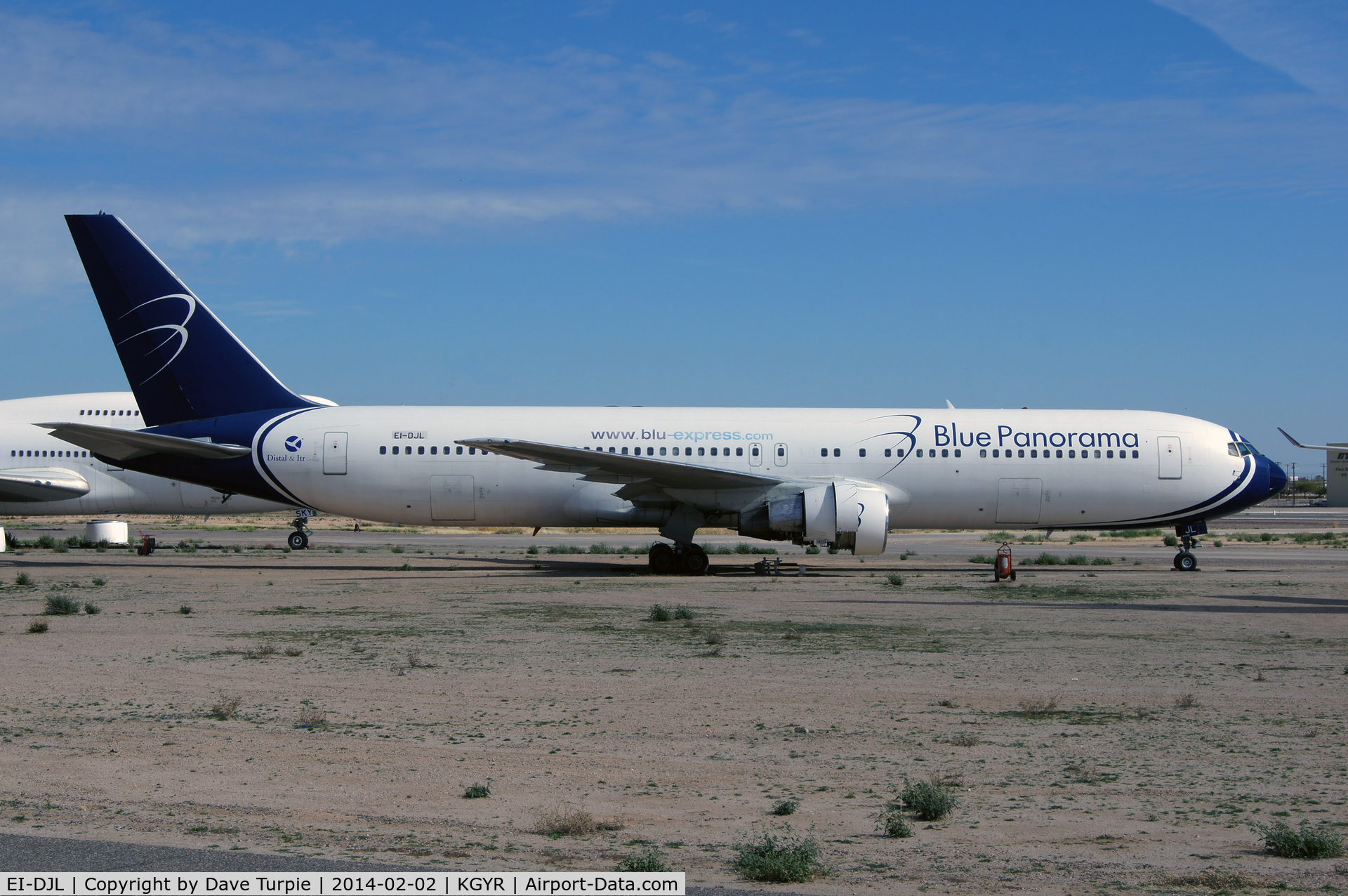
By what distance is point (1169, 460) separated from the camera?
24.5 meters

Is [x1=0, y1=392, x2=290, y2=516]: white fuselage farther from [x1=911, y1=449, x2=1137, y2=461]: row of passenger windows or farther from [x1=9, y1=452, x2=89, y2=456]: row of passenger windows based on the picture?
[x1=911, y1=449, x2=1137, y2=461]: row of passenger windows

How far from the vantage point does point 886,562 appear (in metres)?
28.2

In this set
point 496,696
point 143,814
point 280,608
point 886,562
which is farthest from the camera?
point 886,562

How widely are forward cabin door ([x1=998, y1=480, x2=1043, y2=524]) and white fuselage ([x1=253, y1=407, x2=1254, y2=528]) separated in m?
0.02

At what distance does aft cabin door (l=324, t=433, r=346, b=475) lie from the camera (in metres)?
24.0

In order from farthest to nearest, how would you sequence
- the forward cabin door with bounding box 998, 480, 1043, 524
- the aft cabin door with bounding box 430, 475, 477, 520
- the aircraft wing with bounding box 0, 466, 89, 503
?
the aircraft wing with bounding box 0, 466, 89, 503
the forward cabin door with bounding box 998, 480, 1043, 524
the aft cabin door with bounding box 430, 475, 477, 520

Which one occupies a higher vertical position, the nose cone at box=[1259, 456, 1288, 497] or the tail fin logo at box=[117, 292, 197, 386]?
the tail fin logo at box=[117, 292, 197, 386]

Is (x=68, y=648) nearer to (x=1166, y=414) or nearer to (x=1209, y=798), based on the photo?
(x=1209, y=798)

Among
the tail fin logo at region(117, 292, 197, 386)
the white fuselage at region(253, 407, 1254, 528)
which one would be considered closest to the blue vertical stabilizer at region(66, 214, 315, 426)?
the tail fin logo at region(117, 292, 197, 386)

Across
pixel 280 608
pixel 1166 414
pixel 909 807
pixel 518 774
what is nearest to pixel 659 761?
pixel 518 774

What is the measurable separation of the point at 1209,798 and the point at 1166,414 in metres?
21.3

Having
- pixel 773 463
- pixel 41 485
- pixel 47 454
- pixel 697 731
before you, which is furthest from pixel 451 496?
pixel 47 454

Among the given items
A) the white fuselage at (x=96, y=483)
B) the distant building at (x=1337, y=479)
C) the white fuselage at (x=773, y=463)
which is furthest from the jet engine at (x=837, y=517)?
the distant building at (x=1337, y=479)

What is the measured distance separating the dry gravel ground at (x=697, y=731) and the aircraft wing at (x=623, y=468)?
462 cm
